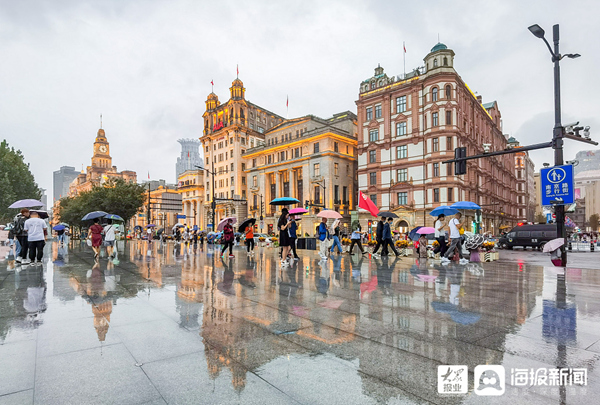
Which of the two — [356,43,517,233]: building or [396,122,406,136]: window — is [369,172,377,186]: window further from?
[396,122,406,136]: window

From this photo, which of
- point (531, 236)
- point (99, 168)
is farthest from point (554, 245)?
point (99, 168)

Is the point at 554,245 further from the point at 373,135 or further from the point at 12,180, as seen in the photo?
the point at 12,180

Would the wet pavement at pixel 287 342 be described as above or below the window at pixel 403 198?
below

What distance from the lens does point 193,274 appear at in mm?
10156

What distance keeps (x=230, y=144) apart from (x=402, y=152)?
141 ft

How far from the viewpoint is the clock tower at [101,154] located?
14725 centimetres

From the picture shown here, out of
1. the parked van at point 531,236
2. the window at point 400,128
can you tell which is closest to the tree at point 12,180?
the window at point 400,128

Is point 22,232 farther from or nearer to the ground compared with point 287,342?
farther from the ground

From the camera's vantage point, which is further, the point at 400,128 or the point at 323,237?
the point at 400,128

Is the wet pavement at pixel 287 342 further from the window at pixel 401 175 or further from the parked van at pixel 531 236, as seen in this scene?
the window at pixel 401 175

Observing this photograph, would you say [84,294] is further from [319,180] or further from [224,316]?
[319,180]

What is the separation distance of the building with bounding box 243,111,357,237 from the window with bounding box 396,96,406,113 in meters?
11.4

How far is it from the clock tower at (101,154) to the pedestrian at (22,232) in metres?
154

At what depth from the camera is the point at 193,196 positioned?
88.8m
